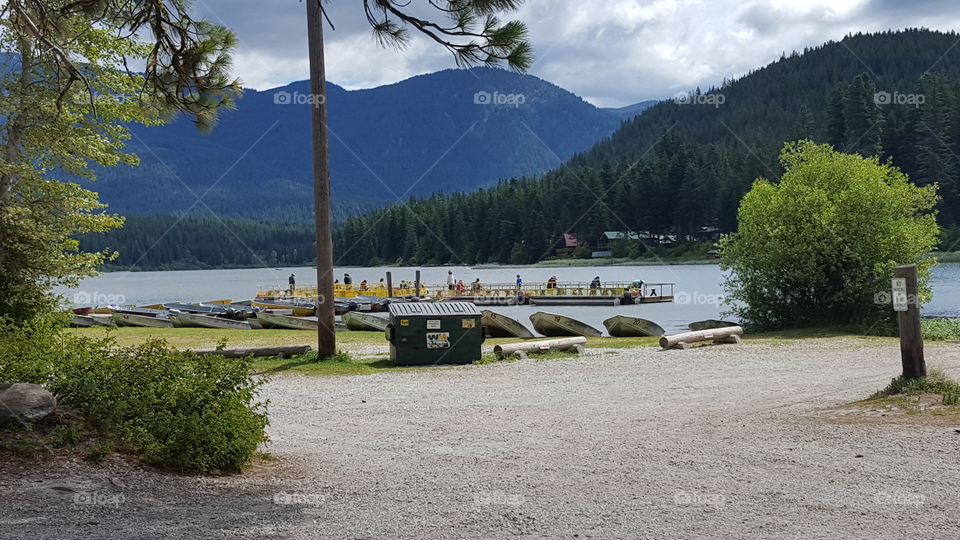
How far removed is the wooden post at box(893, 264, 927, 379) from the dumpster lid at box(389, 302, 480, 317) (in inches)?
343

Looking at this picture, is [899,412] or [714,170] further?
[714,170]

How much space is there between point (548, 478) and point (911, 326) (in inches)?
222

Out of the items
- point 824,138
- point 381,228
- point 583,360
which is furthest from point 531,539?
point 381,228

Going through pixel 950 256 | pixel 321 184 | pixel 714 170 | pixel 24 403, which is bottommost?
pixel 24 403

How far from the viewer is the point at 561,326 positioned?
92.0 feet

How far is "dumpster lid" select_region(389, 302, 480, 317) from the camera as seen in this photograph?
16984 millimetres

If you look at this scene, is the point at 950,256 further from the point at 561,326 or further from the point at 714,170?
the point at 561,326

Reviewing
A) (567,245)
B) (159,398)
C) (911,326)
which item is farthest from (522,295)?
(567,245)

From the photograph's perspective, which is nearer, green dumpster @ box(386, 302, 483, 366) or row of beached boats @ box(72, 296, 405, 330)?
green dumpster @ box(386, 302, 483, 366)

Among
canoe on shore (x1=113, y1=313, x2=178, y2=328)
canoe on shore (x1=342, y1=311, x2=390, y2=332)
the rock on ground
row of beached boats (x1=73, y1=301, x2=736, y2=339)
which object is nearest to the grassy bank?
row of beached boats (x1=73, y1=301, x2=736, y2=339)

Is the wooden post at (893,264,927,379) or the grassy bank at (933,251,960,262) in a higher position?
the grassy bank at (933,251,960,262)

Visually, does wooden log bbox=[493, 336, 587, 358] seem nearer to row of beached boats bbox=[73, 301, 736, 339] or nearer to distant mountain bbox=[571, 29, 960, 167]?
row of beached boats bbox=[73, 301, 736, 339]

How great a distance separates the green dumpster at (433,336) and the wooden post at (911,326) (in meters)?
8.64

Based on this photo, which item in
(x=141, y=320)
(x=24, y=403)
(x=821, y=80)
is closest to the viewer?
(x=24, y=403)
